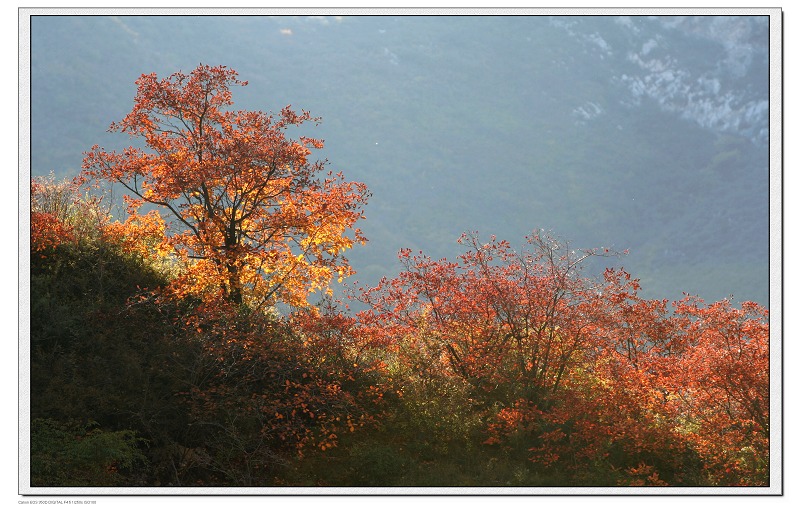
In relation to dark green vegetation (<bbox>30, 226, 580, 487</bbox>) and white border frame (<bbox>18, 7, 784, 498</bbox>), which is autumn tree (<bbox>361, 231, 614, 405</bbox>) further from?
white border frame (<bbox>18, 7, 784, 498</bbox>)

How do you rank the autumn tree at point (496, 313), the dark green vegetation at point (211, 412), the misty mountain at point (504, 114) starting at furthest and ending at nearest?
the misty mountain at point (504, 114), the autumn tree at point (496, 313), the dark green vegetation at point (211, 412)

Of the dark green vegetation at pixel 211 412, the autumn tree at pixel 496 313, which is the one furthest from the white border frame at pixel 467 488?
the autumn tree at pixel 496 313

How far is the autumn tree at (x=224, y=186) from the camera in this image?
10859mm

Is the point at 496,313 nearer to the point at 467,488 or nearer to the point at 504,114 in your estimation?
the point at 467,488

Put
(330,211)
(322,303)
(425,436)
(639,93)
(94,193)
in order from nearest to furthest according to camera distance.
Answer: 1. (425,436)
2. (322,303)
3. (330,211)
4. (94,193)
5. (639,93)

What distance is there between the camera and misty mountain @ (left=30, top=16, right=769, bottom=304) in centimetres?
5359

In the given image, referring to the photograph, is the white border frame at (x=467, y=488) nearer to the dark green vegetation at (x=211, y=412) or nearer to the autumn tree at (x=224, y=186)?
the dark green vegetation at (x=211, y=412)

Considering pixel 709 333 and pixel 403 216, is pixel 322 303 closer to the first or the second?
pixel 709 333

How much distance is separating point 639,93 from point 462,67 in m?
15.6

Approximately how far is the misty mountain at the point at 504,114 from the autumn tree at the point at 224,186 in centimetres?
3518

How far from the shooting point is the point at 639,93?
62.6 metres

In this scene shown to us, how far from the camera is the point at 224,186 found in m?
11.2

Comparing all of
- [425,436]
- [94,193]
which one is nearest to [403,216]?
[94,193]
